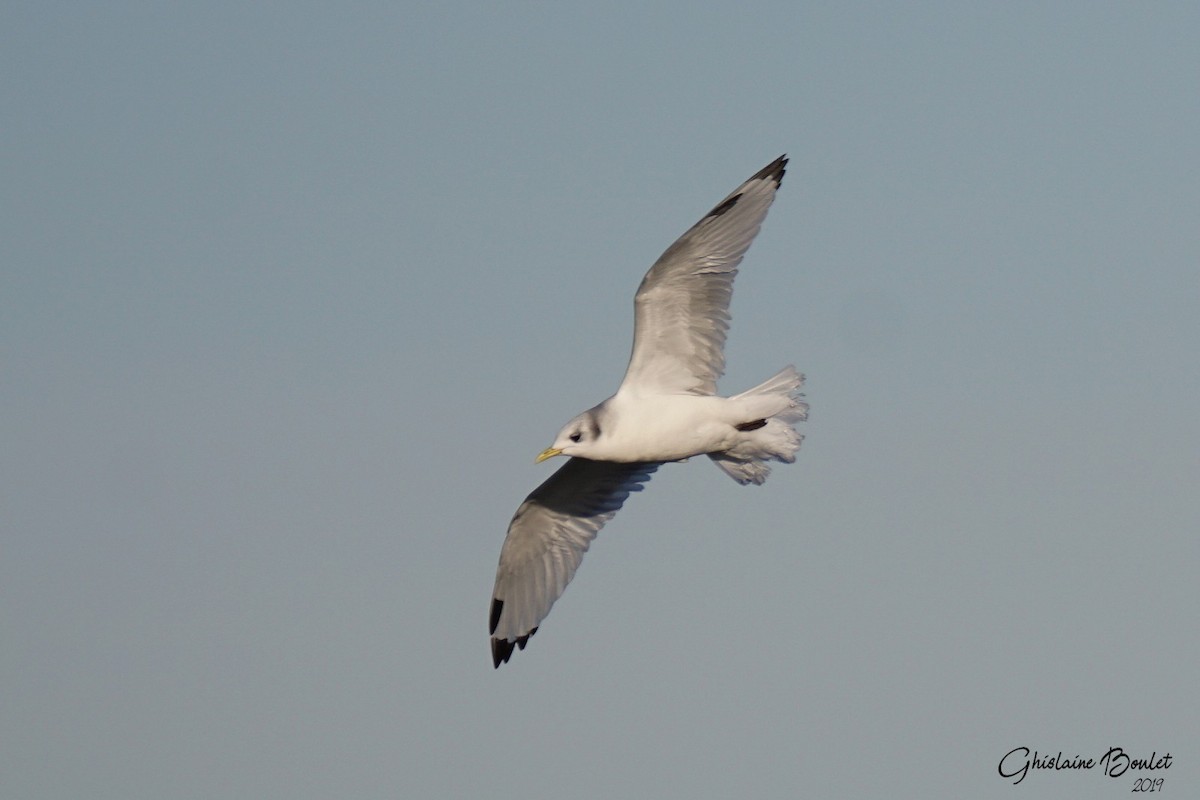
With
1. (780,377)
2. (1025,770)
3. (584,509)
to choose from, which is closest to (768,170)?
(780,377)

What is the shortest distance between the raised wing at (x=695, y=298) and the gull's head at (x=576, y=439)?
56 cm

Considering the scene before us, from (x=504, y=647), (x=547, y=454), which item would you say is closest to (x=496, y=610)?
(x=504, y=647)

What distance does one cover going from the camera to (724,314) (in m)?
11.5

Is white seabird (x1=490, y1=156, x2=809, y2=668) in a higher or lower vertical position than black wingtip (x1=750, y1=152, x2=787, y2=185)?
lower

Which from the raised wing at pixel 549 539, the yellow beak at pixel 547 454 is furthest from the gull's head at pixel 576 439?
the raised wing at pixel 549 539

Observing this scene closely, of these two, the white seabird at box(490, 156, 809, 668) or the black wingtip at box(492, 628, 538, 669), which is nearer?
the white seabird at box(490, 156, 809, 668)

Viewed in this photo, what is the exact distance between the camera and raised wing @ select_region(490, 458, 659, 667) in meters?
13.3

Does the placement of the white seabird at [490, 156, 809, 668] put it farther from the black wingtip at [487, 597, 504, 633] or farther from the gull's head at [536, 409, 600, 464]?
the black wingtip at [487, 597, 504, 633]

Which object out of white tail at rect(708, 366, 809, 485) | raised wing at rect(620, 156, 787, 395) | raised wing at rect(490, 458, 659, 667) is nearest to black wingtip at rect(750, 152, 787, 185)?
raised wing at rect(620, 156, 787, 395)

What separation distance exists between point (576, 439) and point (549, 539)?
8.67ft

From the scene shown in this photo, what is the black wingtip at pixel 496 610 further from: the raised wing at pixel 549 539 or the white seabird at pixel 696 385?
the white seabird at pixel 696 385

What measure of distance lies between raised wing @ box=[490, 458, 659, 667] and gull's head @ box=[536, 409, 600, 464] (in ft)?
6.88

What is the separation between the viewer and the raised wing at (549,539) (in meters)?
13.3

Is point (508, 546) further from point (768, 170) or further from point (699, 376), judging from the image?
point (768, 170)
